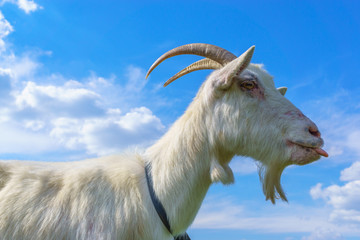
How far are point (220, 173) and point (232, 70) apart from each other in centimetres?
117

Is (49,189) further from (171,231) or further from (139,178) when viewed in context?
(171,231)

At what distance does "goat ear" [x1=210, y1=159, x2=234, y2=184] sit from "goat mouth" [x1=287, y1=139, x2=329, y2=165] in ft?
2.42

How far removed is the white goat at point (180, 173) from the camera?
3617 millimetres

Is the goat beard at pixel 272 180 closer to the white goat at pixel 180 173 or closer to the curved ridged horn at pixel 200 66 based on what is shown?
the white goat at pixel 180 173

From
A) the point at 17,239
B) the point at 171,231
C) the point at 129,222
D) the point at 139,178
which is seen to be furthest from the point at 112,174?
the point at 17,239

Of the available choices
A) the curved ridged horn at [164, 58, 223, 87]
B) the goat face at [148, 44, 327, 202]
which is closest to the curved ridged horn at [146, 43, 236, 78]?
the curved ridged horn at [164, 58, 223, 87]

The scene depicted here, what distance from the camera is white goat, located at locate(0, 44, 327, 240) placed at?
142 inches

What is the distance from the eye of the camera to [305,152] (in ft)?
12.0

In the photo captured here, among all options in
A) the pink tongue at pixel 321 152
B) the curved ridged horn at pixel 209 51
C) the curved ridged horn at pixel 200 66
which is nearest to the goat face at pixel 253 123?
the pink tongue at pixel 321 152

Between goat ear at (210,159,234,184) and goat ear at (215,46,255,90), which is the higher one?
goat ear at (215,46,255,90)

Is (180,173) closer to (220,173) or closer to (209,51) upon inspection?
(220,173)

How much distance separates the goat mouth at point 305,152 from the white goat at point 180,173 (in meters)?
0.01

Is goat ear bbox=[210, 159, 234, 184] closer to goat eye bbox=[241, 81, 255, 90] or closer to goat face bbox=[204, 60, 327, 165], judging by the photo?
goat face bbox=[204, 60, 327, 165]

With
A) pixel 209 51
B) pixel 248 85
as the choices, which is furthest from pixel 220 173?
pixel 209 51
